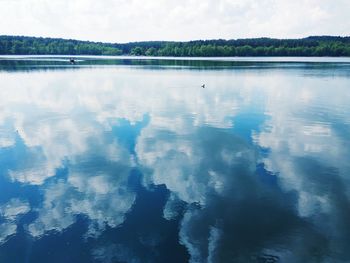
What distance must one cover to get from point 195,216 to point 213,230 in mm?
1296

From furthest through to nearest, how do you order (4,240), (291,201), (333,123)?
(333,123) → (291,201) → (4,240)

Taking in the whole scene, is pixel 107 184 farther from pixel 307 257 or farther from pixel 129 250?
pixel 307 257

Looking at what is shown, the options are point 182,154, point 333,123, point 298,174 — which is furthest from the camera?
point 333,123

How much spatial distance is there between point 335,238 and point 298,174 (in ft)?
22.3

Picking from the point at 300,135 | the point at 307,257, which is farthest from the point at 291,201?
the point at 300,135

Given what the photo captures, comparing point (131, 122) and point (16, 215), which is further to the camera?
point (131, 122)

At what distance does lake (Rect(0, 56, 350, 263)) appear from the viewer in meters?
12.7

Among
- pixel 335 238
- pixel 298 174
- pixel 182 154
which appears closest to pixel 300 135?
pixel 298 174

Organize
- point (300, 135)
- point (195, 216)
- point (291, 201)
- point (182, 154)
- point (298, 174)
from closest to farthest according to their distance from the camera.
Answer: point (195, 216)
point (291, 201)
point (298, 174)
point (182, 154)
point (300, 135)

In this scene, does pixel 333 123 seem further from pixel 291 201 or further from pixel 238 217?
pixel 238 217

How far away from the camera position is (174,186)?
18000mm

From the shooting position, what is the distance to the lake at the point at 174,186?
12672 millimetres

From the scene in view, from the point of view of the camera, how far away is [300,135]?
28.0m

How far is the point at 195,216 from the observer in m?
14.8
